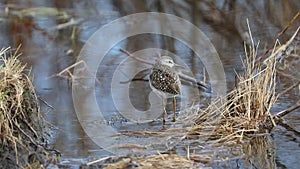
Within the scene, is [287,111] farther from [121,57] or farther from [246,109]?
[121,57]

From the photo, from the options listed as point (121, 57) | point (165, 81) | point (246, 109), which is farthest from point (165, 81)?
point (121, 57)

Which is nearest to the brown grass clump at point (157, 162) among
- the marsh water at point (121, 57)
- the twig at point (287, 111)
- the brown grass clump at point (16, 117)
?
the marsh water at point (121, 57)

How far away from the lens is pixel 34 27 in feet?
31.8

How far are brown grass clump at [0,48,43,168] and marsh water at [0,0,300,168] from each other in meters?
0.31

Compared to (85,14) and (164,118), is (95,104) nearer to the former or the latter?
(164,118)

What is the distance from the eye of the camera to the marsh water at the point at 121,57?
5602 millimetres

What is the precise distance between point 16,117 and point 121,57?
3.20 meters

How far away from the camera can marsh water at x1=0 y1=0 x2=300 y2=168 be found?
560 cm

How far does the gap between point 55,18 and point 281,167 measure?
5.57 meters

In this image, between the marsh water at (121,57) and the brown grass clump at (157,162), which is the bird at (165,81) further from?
the brown grass clump at (157,162)

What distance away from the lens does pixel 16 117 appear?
201 inches

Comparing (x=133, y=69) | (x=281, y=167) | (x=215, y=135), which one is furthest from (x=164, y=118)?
(x=133, y=69)

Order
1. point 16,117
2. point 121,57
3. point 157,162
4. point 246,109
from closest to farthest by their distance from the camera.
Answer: point 157,162 → point 16,117 → point 246,109 → point 121,57

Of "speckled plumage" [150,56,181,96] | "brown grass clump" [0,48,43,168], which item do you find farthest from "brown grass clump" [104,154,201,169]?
"speckled plumage" [150,56,181,96]
